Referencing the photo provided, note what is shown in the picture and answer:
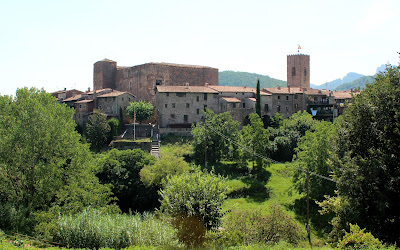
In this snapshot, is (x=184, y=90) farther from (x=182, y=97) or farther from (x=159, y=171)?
(x=159, y=171)

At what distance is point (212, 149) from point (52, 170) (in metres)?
21.2

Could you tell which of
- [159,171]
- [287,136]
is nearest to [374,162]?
[159,171]

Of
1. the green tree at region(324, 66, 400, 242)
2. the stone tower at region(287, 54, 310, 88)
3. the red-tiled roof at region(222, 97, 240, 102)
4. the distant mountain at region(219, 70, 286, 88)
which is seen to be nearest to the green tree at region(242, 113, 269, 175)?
the red-tiled roof at region(222, 97, 240, 102)

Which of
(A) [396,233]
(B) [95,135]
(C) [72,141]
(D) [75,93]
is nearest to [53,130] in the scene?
(C) [72,141]

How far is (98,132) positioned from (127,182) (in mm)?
14702

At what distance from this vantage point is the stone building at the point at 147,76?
6150 cm

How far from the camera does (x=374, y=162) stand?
56.3ft

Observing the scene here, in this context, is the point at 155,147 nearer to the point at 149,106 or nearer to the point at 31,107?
the point at 149,106

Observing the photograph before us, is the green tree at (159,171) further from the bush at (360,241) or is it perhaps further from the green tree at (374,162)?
the bush at (360,241)

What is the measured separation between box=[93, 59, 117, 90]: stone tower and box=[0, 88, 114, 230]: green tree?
41.5 metres

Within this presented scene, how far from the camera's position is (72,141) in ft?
77.6

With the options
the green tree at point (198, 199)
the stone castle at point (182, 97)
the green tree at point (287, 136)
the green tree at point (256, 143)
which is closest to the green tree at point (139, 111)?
the stone castle at point (182, 97)

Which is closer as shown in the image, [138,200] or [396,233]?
[396,233]

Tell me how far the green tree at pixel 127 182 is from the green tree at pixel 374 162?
18200 mm
